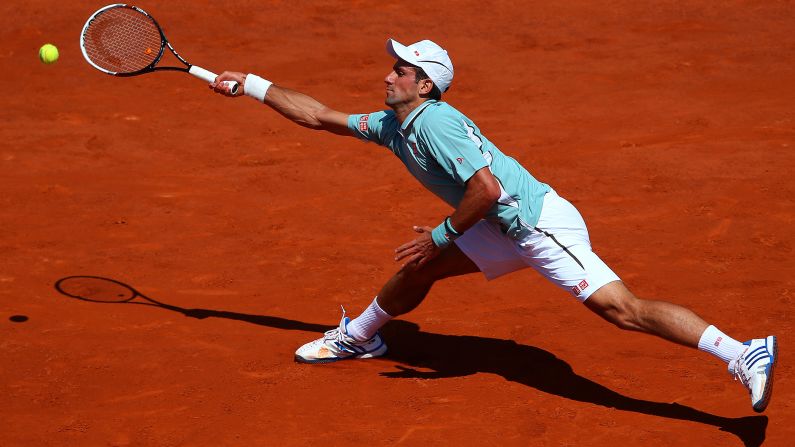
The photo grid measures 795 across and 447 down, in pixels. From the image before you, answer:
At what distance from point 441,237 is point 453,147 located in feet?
1.49

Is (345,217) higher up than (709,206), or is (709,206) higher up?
(709,206)

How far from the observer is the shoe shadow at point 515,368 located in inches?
222

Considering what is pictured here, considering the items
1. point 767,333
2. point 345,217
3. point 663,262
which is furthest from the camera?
point 345,217

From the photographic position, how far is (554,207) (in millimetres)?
A: 5906

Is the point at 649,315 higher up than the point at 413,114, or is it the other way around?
the point at 413,114

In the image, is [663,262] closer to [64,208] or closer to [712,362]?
[712,362]

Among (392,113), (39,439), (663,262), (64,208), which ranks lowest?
(39,439)

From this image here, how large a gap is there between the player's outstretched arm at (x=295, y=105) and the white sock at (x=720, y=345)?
2216 mm

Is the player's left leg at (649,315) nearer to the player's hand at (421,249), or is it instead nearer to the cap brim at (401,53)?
the player's hand at (421,249)

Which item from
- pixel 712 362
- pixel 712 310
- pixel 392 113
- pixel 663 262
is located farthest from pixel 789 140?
pixel 392 113

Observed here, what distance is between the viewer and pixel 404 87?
5.92 metres

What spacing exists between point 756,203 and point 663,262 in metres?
1.32

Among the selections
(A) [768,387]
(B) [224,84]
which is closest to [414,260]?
(B) [224,84]

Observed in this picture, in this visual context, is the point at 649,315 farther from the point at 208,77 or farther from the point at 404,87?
the point at 208,77
